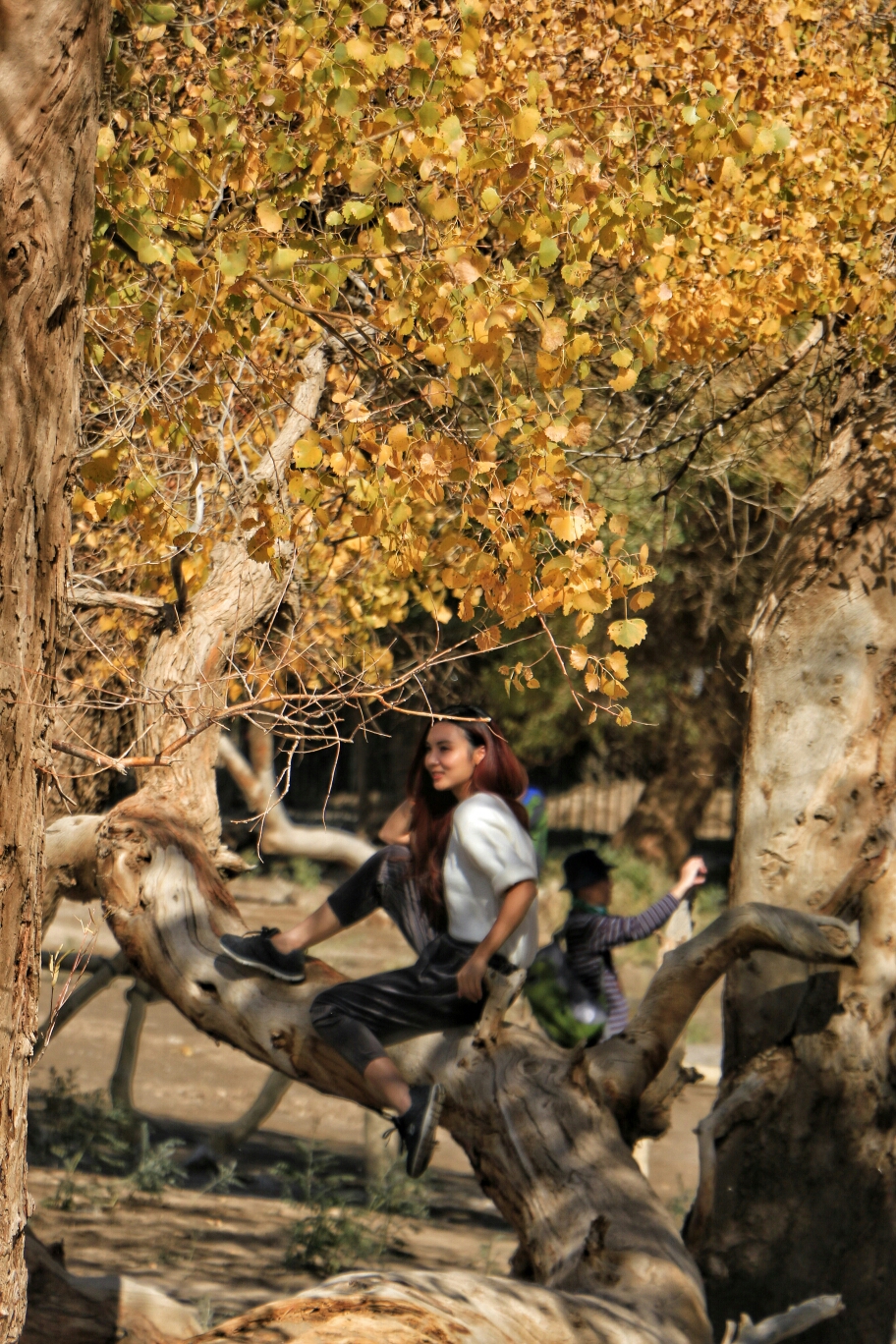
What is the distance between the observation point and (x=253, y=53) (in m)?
4.36

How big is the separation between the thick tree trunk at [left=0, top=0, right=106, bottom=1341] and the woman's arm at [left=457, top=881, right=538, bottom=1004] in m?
2.50

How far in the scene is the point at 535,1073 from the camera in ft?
16.0

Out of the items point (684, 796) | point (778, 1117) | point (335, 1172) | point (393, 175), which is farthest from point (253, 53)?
point (684, 796)

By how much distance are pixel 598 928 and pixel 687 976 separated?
5.11ft

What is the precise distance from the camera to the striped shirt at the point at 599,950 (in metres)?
6.41

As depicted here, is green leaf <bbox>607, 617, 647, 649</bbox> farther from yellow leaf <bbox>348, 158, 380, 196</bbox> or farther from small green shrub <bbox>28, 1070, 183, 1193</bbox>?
small green shrub <bbox>28, 1070, 183, 1193</bbox>

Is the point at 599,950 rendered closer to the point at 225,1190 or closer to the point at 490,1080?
the point at 490,1080

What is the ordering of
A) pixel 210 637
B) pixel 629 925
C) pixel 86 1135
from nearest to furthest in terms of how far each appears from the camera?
pixel 210 637, pixel 629 925, pixel 86 1135

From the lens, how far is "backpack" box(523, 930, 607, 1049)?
6.50 metres

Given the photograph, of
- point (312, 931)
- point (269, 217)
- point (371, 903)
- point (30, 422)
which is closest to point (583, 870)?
point (371, 903)

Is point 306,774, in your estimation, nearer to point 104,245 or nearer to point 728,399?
point 728,399

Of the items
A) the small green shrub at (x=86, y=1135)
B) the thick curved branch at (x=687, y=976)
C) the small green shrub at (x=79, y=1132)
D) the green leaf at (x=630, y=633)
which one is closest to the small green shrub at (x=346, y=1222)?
the small green shrub at (x=86, y=1135)

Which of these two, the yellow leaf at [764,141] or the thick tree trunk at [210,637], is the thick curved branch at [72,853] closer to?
the thick tree trunk at [210,637]

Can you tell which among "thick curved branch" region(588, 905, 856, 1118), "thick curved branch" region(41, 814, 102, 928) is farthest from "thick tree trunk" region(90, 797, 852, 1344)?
"thick curved branch" region(41, 814, 102, 928)
